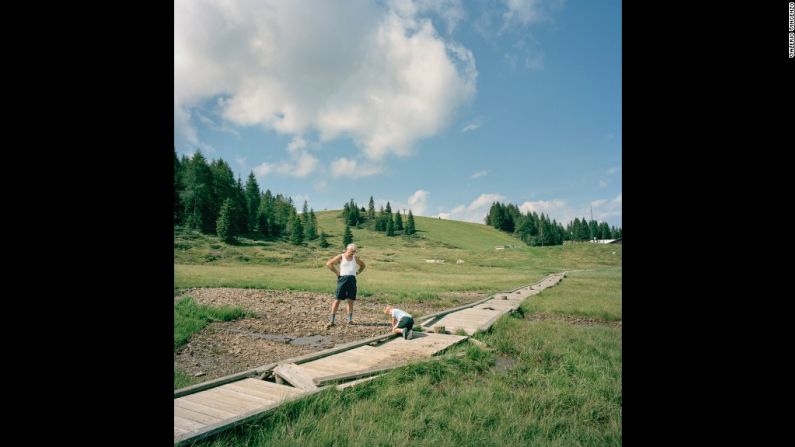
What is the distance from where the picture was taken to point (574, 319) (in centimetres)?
1216

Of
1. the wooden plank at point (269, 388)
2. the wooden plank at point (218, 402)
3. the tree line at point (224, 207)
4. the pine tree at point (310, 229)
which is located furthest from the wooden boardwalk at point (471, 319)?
the pine tree at point (310, 229)

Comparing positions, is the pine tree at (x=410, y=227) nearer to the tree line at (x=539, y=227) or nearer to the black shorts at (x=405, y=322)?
the tree line at (x=539, y=227)

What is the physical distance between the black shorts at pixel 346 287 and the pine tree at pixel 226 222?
53.4m

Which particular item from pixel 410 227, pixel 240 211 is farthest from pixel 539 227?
pixel 240 211

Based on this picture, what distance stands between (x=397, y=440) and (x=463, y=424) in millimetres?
831

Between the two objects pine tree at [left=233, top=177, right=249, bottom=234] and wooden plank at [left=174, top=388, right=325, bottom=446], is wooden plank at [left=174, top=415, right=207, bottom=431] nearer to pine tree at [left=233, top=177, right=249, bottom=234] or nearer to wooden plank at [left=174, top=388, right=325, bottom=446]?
wooden plank at [left=174, top=388, right=325, bottom=446]

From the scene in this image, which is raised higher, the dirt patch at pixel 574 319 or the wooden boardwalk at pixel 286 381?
the wooden boardwalk at pixel 286 381

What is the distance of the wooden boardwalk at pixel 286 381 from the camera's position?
4000 mm

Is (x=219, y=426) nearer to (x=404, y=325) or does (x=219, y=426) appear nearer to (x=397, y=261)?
(x=404, y=325)

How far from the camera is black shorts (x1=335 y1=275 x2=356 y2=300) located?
970cm
